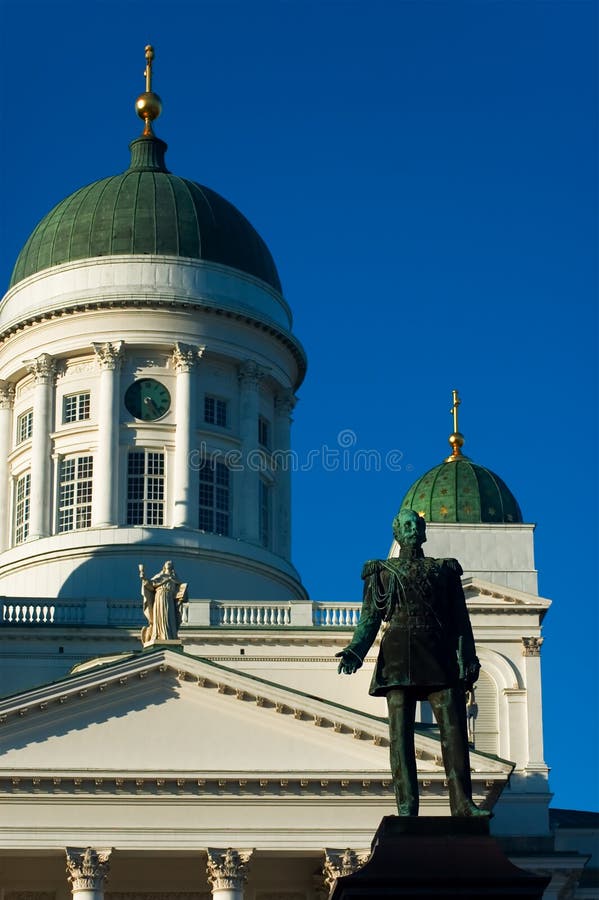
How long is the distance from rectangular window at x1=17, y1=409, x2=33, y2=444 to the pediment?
20.6 m

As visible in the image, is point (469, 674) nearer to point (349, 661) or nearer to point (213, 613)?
point (349, 661)

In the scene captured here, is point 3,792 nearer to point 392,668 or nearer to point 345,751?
point 345,751

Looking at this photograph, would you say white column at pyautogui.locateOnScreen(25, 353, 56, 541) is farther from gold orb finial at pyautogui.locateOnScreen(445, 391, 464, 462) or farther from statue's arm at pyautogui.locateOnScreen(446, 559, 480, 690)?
statue's arm at pyautogui.locateOnScreen(446, 559, 480, 690)

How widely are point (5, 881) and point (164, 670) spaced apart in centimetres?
638

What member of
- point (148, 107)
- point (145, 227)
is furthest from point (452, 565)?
point (148, 107)

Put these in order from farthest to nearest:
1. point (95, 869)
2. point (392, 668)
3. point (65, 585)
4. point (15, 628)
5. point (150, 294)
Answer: point (150, 294)
point (65, 585)
point (15, 628)
point (95, 869)
point (392, 668)

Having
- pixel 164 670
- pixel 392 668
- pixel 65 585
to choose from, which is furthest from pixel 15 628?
pixel 392 668

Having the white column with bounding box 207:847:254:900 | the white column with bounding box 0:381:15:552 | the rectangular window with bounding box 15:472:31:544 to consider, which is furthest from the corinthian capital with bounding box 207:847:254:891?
the white column with bounding box 0:381:15:552

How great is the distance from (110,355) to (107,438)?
9.38ft

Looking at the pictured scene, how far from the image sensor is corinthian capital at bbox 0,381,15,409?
67688mm

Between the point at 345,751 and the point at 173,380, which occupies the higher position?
the point at 173,380

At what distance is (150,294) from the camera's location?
6538 centimetres

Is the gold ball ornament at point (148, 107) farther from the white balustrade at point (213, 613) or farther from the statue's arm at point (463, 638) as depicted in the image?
the statue's arm at point (463, 638)

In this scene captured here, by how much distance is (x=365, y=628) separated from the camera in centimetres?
1545
